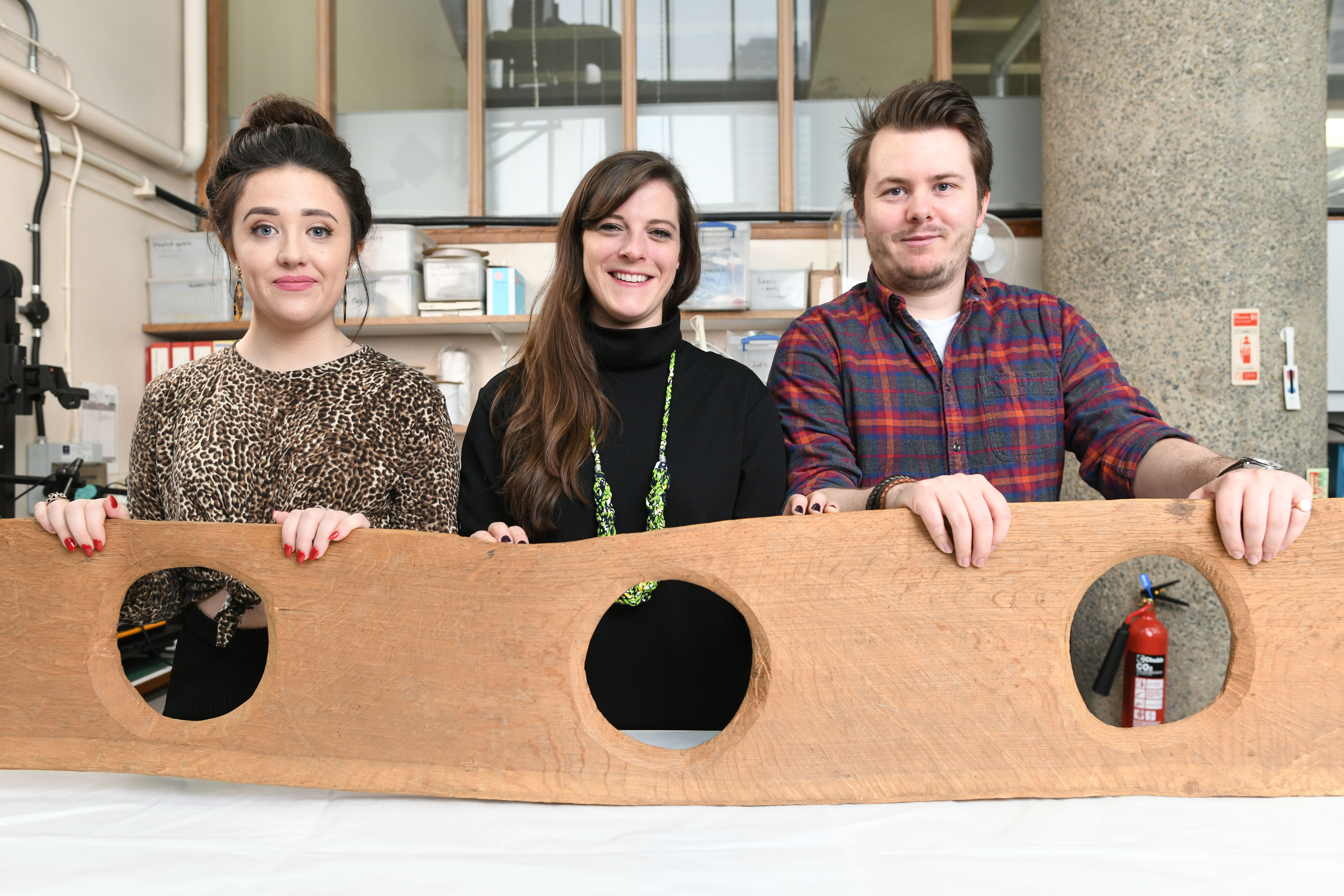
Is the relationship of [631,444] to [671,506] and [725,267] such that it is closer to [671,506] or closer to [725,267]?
[671,506]

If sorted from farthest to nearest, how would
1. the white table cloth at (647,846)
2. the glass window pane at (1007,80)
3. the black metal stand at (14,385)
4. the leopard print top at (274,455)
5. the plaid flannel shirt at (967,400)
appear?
the glass window pane at (1007,80)
the black metal stand at (14,385)
the plaid flannel shirt at (967,400)
the leopard print top at (274,455)
the white table cloth at (647,846)

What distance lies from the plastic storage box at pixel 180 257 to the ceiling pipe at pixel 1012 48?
335 cm

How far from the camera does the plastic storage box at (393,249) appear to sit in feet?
10.1

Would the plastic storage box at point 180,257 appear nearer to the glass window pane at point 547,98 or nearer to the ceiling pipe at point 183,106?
the ceiling pipe at point 183,106

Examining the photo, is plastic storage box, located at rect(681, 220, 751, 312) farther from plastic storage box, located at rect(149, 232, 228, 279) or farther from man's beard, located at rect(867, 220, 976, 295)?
plastic storage box, located at rect(149, 232, 228, 279)

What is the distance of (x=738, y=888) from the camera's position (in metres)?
0.64

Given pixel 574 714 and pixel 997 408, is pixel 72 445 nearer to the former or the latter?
pixel 574 714

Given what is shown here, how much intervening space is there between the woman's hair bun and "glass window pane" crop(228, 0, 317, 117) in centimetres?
288

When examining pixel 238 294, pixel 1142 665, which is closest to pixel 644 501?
pixel 238 294

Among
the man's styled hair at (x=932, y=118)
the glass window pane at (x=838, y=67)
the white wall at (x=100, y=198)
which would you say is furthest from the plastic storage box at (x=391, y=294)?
the man's styled hair at (x=932, y=118)

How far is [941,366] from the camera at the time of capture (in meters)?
1.23

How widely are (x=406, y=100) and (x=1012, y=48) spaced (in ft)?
8.78

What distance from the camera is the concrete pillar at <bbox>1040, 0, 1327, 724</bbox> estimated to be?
2.27m

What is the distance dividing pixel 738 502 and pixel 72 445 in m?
2.63
